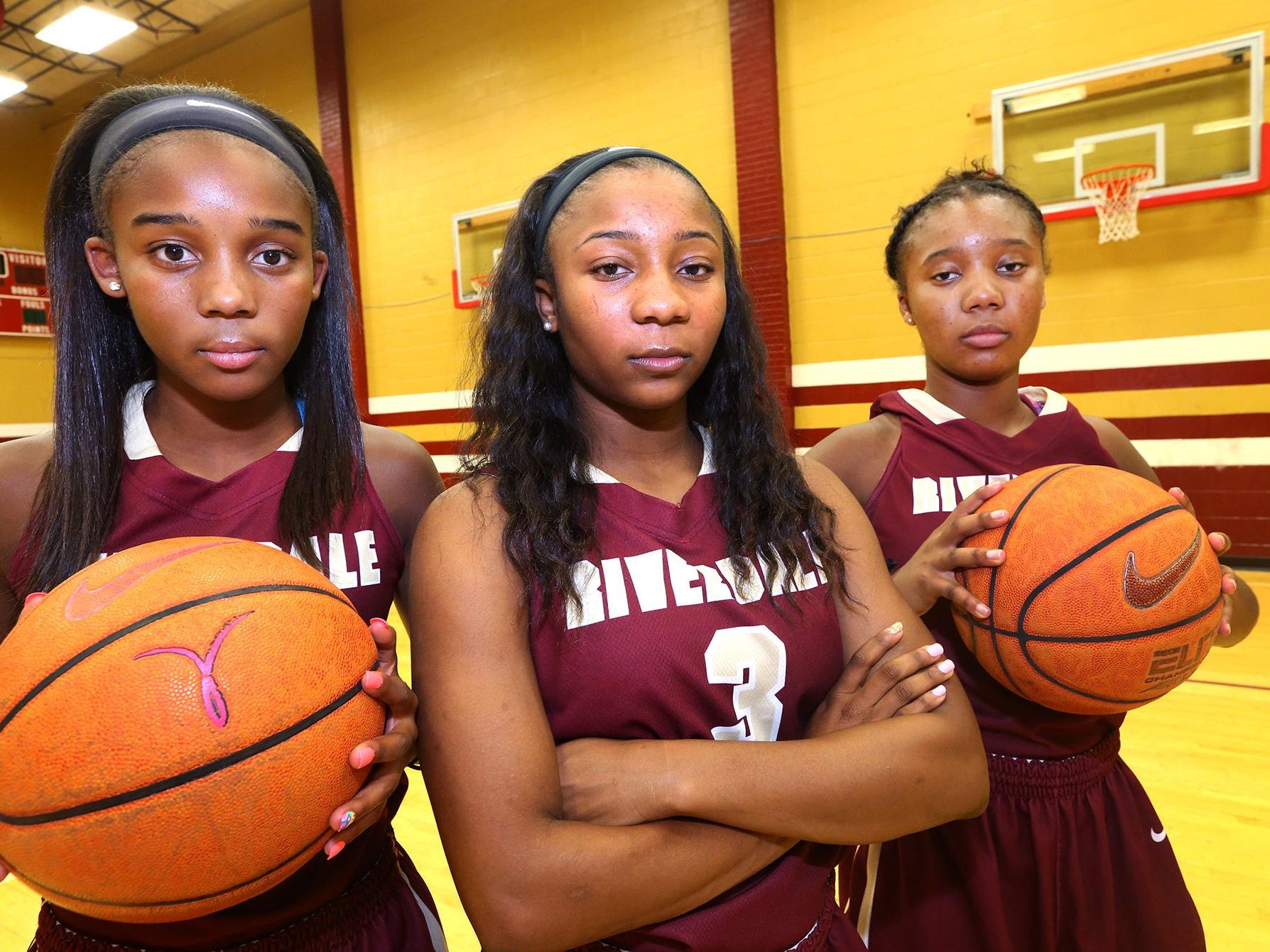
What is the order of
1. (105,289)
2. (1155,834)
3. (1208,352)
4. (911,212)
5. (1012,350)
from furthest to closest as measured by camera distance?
(1208,352), (911,212), (1012,350), (1155,834), (105,289)

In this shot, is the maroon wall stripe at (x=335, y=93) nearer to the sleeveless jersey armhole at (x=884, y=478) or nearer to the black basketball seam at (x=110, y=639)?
the sleeveless jersey armhole at (x=884, y=478)

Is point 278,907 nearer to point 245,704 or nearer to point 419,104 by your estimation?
point 245,704

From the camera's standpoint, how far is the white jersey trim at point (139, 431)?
50.8 inches

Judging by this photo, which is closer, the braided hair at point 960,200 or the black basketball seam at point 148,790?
the black basketball seam at point 148,790

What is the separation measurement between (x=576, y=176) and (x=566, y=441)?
0.39m

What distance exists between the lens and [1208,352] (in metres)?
Result: 5.04

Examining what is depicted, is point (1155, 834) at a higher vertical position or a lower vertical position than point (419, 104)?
lower

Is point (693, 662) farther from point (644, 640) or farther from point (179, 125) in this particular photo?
point (179, 125)

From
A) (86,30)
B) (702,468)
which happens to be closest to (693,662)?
(702,468)

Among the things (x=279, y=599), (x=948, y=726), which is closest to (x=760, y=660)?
(x=948, y=726)

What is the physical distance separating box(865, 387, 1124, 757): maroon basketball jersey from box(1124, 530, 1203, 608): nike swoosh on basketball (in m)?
0.35

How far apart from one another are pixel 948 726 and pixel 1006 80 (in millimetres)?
5566

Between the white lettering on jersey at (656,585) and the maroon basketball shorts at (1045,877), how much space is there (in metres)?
0.72

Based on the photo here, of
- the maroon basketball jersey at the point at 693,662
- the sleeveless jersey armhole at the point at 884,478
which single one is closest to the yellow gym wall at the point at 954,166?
the sleeveless jersey armhole at the point at 884,478
